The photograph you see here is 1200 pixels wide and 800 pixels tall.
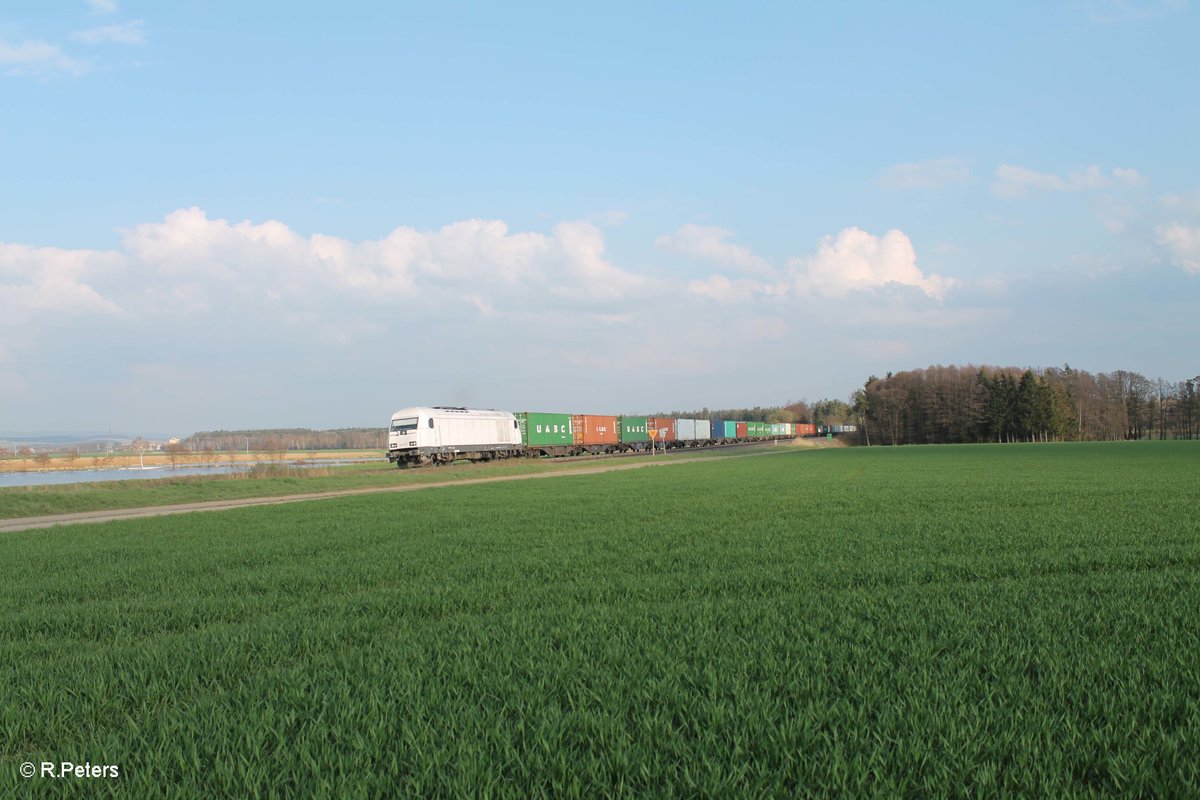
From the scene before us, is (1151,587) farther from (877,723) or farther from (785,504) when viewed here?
(785,504)

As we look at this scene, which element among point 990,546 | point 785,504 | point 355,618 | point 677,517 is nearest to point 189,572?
point 355,618

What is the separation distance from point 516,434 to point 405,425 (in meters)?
13.3

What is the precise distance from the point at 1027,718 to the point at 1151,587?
508 centimetres

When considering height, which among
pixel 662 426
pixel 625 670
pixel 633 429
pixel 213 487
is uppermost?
pixel 662 426

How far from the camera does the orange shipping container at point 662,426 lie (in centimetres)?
8362

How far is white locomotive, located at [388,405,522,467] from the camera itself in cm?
4794

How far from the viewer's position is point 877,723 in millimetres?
4332

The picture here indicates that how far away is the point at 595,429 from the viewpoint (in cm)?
7406

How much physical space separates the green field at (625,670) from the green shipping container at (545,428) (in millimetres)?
49960

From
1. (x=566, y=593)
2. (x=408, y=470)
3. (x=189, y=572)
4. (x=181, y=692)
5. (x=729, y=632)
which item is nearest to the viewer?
(x=181, y=692)

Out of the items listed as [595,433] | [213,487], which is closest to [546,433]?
[595,433]

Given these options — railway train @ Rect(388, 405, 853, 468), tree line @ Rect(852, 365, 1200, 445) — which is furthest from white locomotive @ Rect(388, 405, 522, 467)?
tree line @ Rect(852, 365, 1200, 445)

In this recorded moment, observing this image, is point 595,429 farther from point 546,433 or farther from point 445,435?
point 445,435

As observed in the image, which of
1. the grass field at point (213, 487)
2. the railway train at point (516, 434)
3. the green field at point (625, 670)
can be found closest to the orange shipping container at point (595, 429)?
the railway train at point (516, 434)
